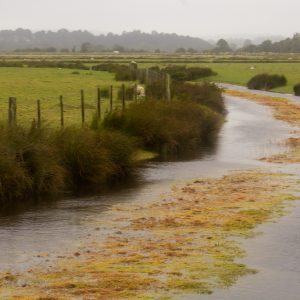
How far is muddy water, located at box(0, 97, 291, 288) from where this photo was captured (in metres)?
13.5

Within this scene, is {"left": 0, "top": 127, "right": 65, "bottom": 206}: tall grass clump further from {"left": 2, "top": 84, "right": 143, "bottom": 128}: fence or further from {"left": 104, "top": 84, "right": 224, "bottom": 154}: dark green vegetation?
{"left": 104, "top": 84, "right": 224, "bottom": 154}: dark green vegetation

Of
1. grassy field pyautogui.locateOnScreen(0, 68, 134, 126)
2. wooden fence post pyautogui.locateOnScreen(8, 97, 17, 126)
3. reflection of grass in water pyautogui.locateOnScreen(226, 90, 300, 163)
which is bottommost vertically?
reflection of grass in water pyautogui.locateOnScreen(226, 90, 300, 163)

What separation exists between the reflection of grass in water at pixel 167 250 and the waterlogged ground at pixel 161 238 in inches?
0.6

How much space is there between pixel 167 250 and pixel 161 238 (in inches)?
36.1

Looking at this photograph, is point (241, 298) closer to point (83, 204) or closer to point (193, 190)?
point (83, 204)

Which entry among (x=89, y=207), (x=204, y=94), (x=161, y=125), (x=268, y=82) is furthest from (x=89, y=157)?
(x=268, y=82)

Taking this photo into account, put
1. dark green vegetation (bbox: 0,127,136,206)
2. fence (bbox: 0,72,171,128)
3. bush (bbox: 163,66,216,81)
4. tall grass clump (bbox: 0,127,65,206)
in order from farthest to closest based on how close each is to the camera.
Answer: bush (bbox: 163,66,216,81) → fence (bbox: 0,72,171,128) → dark green vegetation (bbox: 0,127,136,206) → tall grass clump (bbox: 0,127,65,206)

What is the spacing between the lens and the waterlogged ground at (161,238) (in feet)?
37.7

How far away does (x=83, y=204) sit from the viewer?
58.3 ft

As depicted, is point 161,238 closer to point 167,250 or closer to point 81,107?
point 167,250

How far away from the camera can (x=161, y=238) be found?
14.4m

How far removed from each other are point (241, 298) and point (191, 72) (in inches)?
2540

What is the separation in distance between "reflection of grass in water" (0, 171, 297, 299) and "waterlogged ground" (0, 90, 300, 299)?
0.02 meters

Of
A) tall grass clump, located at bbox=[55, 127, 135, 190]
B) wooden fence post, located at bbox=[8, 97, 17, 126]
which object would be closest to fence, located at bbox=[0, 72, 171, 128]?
wooden fence post, located at bbox=[8, 97, 17, 126]
